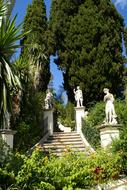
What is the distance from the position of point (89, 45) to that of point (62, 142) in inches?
358

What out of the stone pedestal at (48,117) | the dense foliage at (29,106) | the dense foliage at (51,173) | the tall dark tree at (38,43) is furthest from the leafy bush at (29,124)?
the dense foliage at (51,173)

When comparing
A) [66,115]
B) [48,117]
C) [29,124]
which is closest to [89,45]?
[66,115]

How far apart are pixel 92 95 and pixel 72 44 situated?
356cm

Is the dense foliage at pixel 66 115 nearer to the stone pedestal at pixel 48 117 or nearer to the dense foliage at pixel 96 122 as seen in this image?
the stone pedestal at pixel 48 117

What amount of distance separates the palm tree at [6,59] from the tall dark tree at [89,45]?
13.0 m

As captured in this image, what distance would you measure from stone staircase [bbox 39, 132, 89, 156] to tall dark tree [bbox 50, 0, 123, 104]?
5.91 m

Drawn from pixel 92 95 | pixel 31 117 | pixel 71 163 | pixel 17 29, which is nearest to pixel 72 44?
pixel 92 95

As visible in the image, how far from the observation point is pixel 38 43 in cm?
2423

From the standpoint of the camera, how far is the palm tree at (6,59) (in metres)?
8.69

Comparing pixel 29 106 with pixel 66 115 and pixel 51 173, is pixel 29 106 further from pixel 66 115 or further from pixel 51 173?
pixel 51 173

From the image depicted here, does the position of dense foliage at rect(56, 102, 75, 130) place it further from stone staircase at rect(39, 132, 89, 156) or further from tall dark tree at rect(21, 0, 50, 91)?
stone staircase at rect(39, 132, 89, 156)

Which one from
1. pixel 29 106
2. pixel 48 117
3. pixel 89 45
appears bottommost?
pixel 48 117

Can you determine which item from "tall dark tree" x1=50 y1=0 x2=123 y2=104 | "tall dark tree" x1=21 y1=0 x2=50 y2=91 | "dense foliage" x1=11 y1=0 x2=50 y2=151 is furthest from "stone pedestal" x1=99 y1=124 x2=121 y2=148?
"tall dark tree" x1=50 y1=0 x2=123 y2=104

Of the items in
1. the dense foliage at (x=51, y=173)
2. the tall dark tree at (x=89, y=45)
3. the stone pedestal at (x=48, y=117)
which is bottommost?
the dense foliage at (x=51, y=173)
